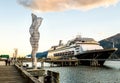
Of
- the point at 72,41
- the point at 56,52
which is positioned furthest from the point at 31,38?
the point at 56,52

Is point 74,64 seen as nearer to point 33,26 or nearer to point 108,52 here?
point 108,52

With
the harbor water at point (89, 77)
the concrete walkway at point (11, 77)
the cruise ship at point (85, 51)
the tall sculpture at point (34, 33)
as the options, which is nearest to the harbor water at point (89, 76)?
the harbor water at point (89, 77)

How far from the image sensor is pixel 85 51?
379 feet

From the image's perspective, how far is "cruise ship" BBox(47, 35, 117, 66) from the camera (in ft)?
354

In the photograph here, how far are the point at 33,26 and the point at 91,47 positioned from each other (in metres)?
95.8

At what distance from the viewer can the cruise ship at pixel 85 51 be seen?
108000 millimetres

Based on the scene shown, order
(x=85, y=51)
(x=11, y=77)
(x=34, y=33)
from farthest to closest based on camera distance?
(x=85, y=51), (x=34, y=33), (x=11, y=77)

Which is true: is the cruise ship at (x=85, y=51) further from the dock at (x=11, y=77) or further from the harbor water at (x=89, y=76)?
the dock at (x=11, y=77)

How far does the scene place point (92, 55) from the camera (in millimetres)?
111250

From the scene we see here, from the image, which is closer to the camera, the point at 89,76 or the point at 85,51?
the point at 89,76

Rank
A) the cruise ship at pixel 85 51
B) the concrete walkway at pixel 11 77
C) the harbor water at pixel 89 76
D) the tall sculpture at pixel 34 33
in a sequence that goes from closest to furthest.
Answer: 1. the concrete walkway at pixel 11 77
2. the tall sculpture at pixel 34 33
3. the harbor water at pixel 89 76
4. the cruise ship at pixel 85 51

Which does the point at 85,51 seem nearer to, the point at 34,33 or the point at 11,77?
the point at 34,33

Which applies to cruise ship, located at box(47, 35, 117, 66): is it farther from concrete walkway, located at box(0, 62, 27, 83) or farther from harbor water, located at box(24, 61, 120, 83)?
concrete walkway, located at box(0, 62, 27, 83)

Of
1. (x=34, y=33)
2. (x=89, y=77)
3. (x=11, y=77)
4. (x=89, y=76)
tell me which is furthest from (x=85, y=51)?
(x=11, y=77)
